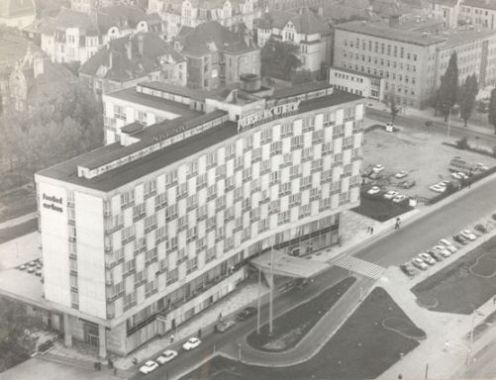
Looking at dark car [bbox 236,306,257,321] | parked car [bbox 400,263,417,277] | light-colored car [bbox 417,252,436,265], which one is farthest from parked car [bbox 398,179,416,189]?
dark car [bbox 236,306,257,321]

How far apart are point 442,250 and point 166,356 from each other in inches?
2060

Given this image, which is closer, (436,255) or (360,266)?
(360,266)

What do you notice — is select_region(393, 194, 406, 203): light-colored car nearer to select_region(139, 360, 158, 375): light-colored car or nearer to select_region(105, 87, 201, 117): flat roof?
select_region(105, 87, 201, 117): flat roof

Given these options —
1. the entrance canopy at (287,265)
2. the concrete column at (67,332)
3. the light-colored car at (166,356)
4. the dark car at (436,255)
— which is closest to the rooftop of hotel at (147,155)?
the concrete column at (67,332)

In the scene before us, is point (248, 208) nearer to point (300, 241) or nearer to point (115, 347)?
point (300, 241)

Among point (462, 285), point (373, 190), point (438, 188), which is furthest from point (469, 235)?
point (373, 190)

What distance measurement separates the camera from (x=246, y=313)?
138 meters

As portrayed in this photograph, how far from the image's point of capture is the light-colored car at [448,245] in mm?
159125

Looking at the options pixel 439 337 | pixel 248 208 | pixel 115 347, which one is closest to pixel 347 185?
pixel 248 208

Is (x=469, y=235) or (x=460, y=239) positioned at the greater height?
(x=469, y=235)

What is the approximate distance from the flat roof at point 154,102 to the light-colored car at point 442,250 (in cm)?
4372

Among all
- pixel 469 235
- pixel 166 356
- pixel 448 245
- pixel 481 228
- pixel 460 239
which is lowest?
pixel 166 356

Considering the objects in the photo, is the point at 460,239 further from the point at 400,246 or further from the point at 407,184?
the point at 407,184

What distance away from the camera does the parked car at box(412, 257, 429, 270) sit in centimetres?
15275
